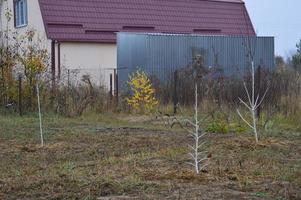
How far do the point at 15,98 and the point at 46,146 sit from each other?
926 centimetres

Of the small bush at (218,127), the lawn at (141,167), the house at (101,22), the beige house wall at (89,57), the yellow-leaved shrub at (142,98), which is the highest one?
the house at (101,22)

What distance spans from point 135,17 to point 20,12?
6.18 meters

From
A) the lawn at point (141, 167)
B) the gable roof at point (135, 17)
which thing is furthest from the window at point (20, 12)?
the lawn at point (141, 167)

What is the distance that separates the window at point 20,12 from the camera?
A: 30.3 m

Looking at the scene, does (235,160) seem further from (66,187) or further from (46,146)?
(46,146)

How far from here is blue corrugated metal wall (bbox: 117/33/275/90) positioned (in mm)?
23359

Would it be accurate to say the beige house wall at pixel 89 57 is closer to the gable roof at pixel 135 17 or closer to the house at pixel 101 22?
the house at pixel 101 22

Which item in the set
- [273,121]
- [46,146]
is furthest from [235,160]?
[273,121]

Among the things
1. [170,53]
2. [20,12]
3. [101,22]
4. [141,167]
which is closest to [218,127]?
[141,167]

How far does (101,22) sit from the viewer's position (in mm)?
28047

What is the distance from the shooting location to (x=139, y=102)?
19.3 metres

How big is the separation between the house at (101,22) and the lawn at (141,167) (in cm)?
1283

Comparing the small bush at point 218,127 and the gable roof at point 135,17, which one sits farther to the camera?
the gable roof at point 135,17

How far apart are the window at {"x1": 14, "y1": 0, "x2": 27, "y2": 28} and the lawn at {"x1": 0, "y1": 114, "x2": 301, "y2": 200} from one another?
17.6m
